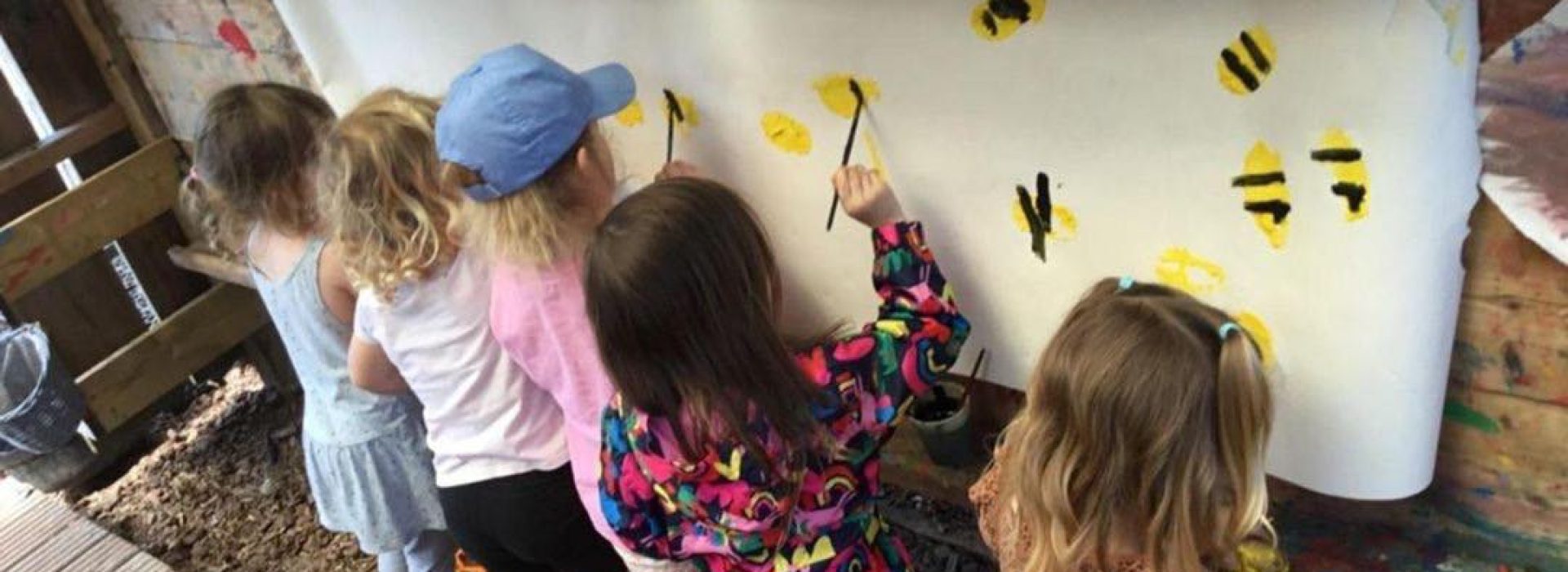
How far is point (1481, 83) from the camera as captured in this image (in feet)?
A: 3.67

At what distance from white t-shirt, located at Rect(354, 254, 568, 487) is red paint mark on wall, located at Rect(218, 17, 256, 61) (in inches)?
46.2

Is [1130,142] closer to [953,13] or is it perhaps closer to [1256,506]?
[953,13]

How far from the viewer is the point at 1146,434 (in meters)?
1.10

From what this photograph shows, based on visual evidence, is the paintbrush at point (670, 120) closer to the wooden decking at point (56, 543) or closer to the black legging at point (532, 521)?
the black legging at point (532, 521)

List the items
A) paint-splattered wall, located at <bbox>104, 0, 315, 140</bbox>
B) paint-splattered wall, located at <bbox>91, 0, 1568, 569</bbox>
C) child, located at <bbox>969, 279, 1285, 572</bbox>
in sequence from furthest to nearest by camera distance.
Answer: paint-splattered wall, located at <bbox>104, 0, 315, 140</bbox>
paint-splattered wall, located at <bbox>91, 0, 1568, 569</bbox>
child, located at <bbox>969, 279, 1285, 572</bbox>

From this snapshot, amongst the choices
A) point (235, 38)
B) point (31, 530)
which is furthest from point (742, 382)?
point (31, 530)

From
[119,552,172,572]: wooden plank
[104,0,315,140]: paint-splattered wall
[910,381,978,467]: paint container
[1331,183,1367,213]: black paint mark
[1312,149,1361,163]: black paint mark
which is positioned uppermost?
[104,0,315,140]: paint-splattered wall

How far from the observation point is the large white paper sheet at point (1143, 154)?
1125 mm

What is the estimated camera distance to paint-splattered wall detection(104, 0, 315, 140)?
8.29 ft

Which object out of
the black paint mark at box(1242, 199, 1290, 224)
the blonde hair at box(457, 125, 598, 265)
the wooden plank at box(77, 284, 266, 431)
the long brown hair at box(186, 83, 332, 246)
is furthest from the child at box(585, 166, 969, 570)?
the wooden plank at box(77, 284, 266, 431)

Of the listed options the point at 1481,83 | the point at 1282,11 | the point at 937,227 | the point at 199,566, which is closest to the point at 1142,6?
Result: the point at 1282,11

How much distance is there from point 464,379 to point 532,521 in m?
0.27

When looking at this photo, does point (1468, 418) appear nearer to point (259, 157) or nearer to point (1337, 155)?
point (1337, 155)

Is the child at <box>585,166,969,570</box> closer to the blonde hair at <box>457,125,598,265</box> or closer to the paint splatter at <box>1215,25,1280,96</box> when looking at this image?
the blonde hair at <box>457,125,598,265</box>
